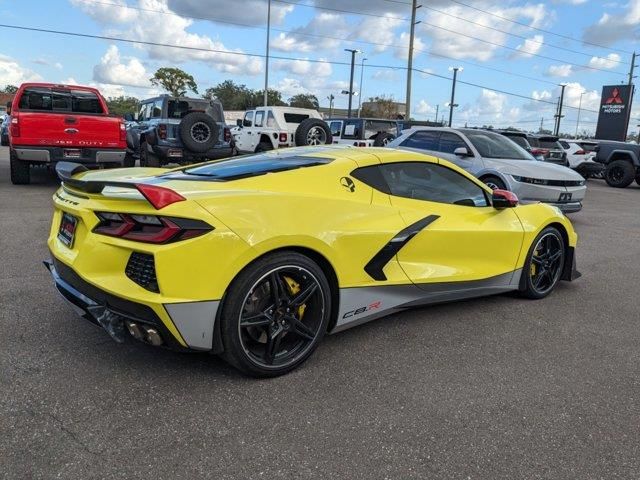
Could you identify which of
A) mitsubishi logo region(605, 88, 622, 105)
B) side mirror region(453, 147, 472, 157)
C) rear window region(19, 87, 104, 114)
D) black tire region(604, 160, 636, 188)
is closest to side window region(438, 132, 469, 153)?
side mirror region(453, 147, 472, 157)

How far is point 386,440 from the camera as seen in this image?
260 cm

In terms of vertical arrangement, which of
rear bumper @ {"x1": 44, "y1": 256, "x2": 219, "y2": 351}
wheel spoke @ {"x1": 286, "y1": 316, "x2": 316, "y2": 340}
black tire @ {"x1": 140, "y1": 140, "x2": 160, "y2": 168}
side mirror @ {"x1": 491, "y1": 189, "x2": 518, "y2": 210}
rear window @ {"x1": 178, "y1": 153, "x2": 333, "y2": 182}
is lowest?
wheel spoke @ {"x1": 286, "y1": 316, "x2": 316, "y2": 340}

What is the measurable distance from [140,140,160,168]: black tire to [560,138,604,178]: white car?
50.5 feet

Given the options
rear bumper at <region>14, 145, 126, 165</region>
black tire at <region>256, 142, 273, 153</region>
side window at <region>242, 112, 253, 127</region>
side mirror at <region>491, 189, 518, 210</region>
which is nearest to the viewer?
side mirror at <region>491, 189, 518, 210</region>

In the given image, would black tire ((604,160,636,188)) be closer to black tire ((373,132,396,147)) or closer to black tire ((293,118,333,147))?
black tire ((373,132,396,147))

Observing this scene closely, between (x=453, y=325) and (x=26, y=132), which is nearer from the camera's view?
(x=453, y=325)

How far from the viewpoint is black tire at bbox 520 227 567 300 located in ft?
15.6

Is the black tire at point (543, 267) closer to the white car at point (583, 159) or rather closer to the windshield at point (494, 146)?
the windshield at point (494, 146)

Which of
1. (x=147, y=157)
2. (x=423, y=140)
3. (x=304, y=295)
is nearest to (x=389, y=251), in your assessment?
(x=304, y=295)

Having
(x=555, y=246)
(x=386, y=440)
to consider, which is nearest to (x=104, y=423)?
(x=386, y=440)

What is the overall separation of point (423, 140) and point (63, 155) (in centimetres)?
683

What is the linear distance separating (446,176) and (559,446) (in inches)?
90.2

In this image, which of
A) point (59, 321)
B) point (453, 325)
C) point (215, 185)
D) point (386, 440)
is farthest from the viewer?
point (453, 325)

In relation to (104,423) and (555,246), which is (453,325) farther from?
(104,423)
